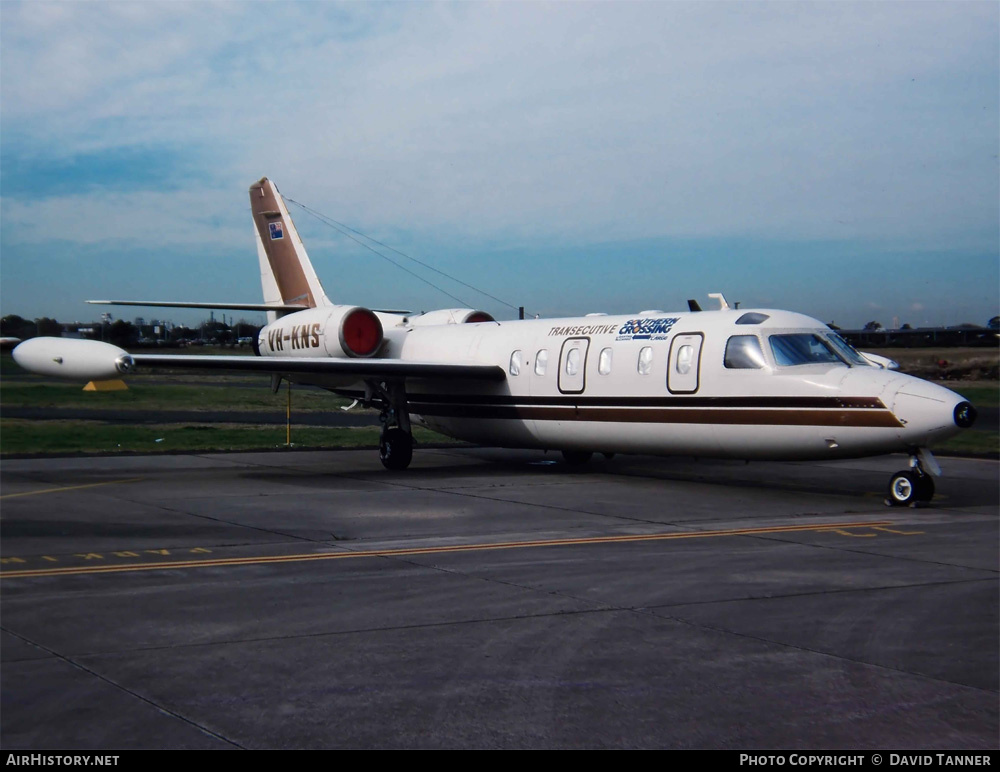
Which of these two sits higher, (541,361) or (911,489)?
(541,361)

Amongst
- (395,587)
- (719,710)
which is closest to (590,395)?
(395,587)

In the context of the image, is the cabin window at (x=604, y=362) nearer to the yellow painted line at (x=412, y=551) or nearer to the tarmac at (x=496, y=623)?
the tarmac at (x=496, y=623)

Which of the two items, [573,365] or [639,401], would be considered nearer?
[639,401]

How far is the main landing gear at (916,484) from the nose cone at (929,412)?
0.51 metres

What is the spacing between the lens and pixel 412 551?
10.6 metres

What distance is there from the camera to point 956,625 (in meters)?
7.54

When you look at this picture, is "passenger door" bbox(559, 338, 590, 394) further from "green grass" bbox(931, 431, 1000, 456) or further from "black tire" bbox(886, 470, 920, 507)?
"green grass" bbox(931, 431, 1000, 456)

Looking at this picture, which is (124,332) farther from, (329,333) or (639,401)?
(639,401)

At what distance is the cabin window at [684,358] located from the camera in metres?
15.7

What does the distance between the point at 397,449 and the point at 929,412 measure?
32.2ft

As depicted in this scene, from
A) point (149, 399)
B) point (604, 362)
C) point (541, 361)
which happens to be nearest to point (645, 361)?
point (604, 362)

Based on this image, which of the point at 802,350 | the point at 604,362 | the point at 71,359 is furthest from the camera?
the point at 604,362

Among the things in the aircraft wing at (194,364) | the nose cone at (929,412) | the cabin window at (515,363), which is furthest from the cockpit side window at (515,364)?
the nose cone at (929,412)
